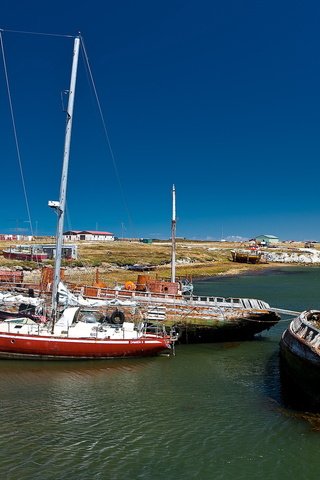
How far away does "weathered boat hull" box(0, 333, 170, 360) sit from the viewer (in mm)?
24931

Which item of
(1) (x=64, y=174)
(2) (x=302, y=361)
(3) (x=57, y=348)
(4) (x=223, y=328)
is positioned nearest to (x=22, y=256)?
(4) (x=223, y=328)

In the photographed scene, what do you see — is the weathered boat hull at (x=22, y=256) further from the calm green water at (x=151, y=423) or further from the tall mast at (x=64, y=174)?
the calm green water at (x=151, y=423)

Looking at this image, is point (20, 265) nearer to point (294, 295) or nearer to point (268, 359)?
point (294, 295)

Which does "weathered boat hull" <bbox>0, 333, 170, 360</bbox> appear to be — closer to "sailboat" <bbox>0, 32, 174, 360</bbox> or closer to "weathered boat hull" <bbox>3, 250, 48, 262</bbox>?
"sailboat" <bbox>0, 32, 174, 360</bbox>

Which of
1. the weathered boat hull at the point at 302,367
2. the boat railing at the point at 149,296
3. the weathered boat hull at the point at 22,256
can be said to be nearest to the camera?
the weathered boat hull at the point at 302,367

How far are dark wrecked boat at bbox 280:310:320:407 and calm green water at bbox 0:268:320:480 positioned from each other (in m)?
1.03

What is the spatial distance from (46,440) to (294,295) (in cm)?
5238

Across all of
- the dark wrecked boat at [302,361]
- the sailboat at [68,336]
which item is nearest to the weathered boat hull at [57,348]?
the sailboat at [68,336]

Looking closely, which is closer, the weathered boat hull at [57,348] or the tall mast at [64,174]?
the weathered boat hull at [57,348]

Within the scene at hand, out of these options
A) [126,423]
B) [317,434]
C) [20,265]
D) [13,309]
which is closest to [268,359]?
[317,434]

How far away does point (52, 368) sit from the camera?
24203mm

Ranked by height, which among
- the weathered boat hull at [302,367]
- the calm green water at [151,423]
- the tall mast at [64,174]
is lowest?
the calm green water at [151,423]

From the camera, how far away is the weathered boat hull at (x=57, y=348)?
24931mm

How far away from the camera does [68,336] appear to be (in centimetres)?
2550
